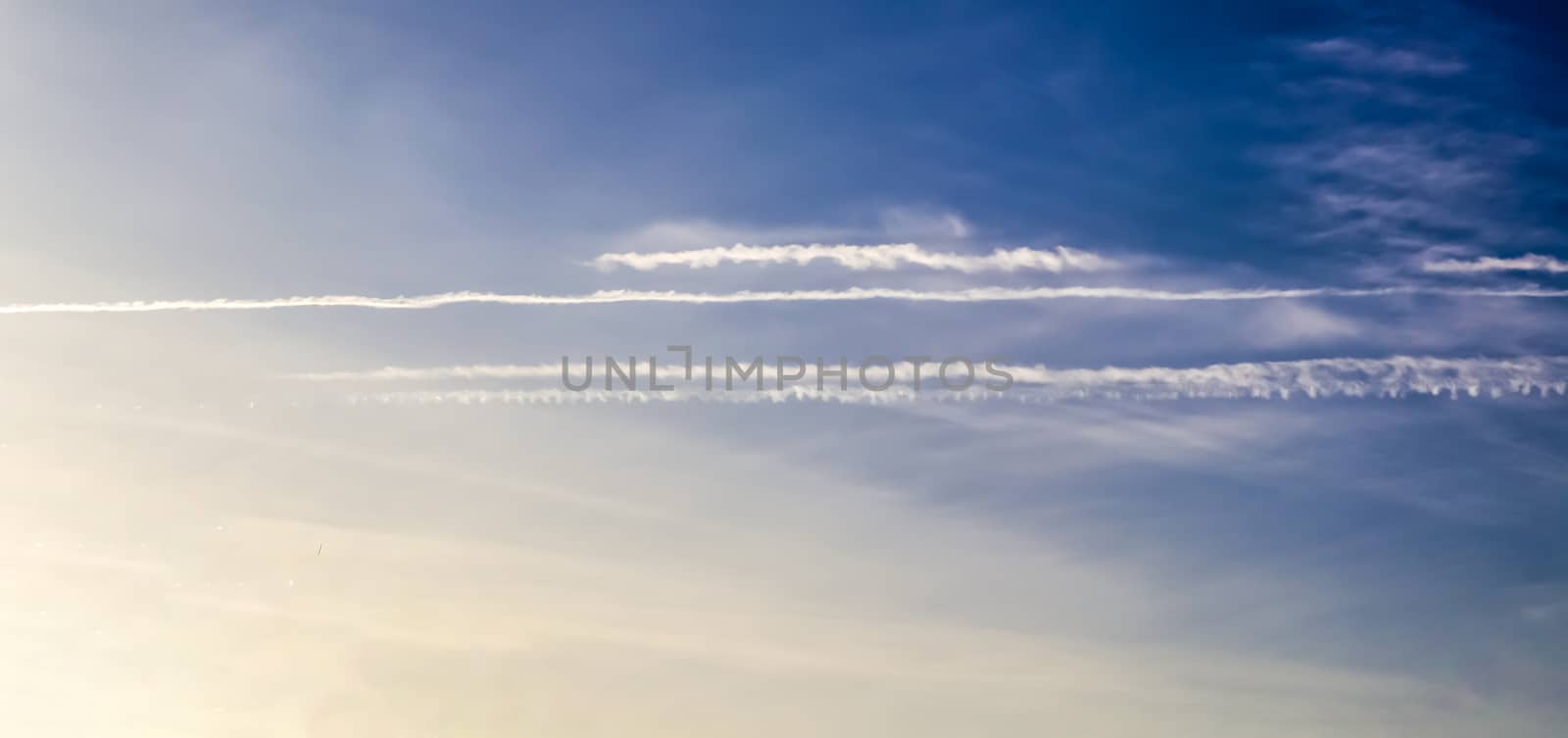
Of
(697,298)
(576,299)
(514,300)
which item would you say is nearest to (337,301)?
(514,300)

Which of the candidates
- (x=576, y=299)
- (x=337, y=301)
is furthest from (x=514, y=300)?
(x=337, y=301)

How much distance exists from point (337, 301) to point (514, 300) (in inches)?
368

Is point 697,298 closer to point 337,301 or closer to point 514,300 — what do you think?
point 514,300

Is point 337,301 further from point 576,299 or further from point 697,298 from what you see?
point 697,298

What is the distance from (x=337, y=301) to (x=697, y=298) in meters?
18.9

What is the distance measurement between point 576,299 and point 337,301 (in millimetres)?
12579

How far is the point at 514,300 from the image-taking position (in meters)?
45.3

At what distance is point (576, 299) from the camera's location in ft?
149

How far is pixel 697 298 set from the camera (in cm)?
4603

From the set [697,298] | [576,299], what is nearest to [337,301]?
[576,299]

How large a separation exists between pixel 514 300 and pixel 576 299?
127 inches

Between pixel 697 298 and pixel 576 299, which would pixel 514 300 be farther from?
pixel 697 298

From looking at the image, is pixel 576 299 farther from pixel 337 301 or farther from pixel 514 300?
pixel 337 301

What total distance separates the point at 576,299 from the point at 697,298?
20.8 feet
